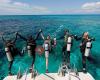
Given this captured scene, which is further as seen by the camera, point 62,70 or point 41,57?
point 41,57

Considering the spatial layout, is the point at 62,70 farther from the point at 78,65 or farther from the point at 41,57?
the point at 41,57

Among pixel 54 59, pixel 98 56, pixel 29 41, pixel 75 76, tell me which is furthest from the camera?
pixel 98 56

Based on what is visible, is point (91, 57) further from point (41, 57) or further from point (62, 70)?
point (62, 70)

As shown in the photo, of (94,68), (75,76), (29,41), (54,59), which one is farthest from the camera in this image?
(54,59)

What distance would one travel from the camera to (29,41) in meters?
10.5

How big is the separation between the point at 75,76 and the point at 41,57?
1246cm

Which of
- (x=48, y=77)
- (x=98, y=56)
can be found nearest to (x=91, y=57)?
(x=98, y=56)

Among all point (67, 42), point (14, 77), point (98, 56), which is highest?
point (67, 42)

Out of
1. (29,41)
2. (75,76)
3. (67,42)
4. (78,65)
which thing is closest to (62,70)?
(75,76)

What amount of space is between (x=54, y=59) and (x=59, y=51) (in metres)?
2.57

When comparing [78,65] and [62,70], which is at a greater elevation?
[62,70]

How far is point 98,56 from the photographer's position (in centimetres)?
2345

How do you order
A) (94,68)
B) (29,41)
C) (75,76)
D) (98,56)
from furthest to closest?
(98,56)
(94,68)
(29,41)
(75,76)

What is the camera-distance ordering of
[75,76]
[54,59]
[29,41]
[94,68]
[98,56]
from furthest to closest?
[98,56] < [54,59] < [94,68] < [29,41] < [75,76]
